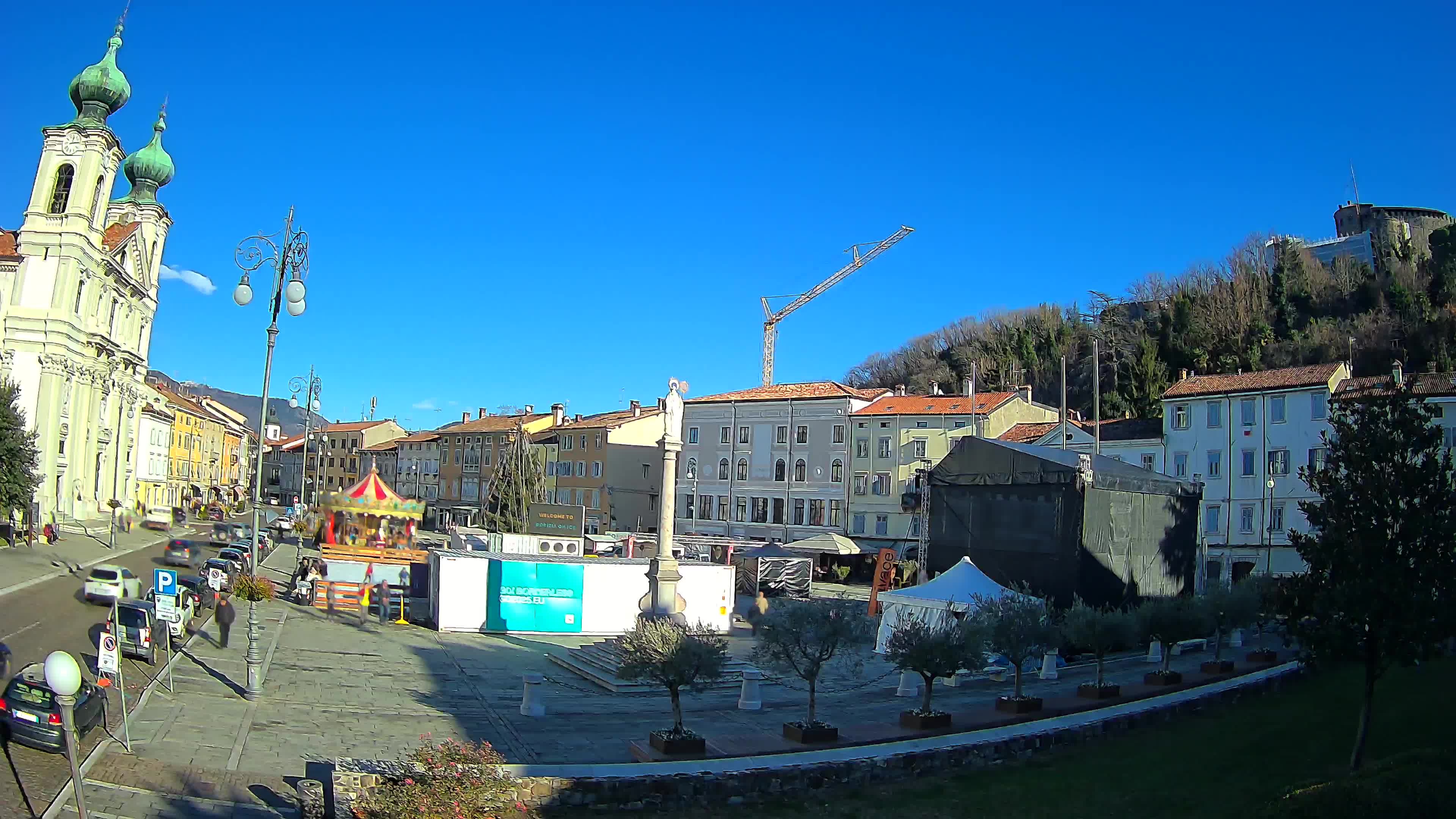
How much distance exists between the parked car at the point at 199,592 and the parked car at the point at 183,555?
26.0 ft

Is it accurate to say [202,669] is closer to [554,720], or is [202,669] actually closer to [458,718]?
[458,718]

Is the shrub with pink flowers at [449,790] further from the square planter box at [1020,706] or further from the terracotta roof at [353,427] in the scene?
the terracotta roof at [353,427]

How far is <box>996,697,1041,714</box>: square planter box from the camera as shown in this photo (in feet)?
56.3

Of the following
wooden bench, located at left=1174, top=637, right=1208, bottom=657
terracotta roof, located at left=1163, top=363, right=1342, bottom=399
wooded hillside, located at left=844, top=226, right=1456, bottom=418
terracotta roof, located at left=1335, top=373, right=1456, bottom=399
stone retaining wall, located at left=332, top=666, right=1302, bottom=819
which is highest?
wooded hillside, located at left=844, top=226, right=1456, bottom=418

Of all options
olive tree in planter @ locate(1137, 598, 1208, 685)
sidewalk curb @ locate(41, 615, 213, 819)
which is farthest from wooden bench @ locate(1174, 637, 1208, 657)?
sidewalk curb @ locate(41, 615, 213, 819)

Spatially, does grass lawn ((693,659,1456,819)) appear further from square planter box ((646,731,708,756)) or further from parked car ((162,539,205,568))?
parked car ((162,539,205,568))

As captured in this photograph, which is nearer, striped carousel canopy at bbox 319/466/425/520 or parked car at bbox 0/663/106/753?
parked car at bbox 0/663/106/753

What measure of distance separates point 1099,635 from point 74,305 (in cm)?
5509

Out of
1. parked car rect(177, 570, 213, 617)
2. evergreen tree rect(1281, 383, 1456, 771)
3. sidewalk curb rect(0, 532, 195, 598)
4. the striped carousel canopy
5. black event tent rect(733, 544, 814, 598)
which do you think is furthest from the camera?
black event tent rect(733, 544, 814, 598)

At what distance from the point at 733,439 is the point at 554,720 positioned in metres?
47.4

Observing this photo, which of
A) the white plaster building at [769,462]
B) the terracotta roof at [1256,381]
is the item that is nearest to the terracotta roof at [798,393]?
the white plaster building at [769,462]

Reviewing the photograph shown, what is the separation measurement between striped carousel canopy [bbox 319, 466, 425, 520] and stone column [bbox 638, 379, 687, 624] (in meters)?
17.9

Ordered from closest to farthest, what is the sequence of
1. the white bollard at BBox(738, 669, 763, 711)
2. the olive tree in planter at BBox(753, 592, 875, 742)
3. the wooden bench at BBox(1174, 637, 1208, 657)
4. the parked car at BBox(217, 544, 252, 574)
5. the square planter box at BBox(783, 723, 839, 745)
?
the square planter box at BBox(783, 723, 839, 745), the olive tree in planter at BBox(753, 592, 875, 742), the white bollard at BBox(738, 669, 763, 711), the wooden bench at BBox(1174, 637, 1208, 657), the parked car at BBox(217, 544, 252, 574)

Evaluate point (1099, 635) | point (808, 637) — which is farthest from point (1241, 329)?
point (808, 637)
